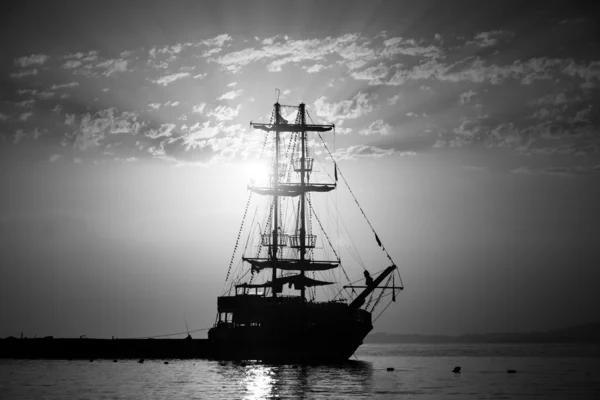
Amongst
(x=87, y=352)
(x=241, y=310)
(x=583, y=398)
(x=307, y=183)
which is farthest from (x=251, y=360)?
(x=583, y=398)

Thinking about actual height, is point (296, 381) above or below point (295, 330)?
below

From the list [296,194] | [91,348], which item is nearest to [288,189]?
[296,194]

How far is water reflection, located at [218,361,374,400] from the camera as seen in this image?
46844 millimetres

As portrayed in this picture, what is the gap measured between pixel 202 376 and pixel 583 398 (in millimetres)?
35657

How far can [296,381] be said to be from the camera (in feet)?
184

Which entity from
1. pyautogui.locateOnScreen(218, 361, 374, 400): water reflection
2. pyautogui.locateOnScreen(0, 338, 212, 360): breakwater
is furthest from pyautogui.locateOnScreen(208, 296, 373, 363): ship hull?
pyautogui.locateOnScreen(0, 338, 212, 360): breakwater

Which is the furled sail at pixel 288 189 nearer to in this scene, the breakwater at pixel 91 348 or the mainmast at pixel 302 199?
the mainmast at pixel 302 199

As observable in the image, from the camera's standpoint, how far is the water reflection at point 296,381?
46.8 meters

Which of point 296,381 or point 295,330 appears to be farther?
point 295,330

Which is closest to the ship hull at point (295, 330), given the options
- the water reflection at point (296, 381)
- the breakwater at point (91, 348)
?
the water reflection at point (296, 381)

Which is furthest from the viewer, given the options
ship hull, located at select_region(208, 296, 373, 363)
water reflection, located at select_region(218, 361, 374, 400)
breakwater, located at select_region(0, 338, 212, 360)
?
breakwater, located at select_region(0, 338, 212, 360)

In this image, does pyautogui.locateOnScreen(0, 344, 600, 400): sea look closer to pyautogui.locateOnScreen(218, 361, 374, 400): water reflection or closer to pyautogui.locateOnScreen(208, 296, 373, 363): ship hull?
pyautogui.locateOnScreen(218, 361, 374, 400): water reflection

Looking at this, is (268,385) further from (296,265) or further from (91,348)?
(91,348)

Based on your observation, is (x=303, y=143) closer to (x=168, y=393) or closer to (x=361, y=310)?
(x=361, y=310)
